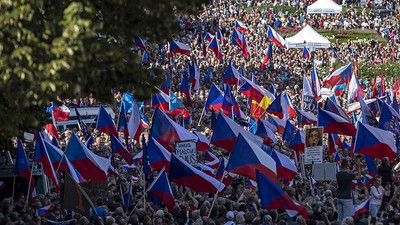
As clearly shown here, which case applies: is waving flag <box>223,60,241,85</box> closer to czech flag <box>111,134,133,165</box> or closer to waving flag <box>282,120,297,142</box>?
waving flag <box>282,120,297,142</box>

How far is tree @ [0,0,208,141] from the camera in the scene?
12.2 metres

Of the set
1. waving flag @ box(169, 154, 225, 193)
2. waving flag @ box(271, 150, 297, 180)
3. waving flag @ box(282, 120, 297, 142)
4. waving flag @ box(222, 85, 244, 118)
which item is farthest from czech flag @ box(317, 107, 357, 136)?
waving flag @ box(222, 85, 244, 118)

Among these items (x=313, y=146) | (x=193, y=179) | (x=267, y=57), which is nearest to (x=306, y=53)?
(x=267, y=57)

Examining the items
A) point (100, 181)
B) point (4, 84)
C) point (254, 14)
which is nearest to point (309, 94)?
point (100, 181)

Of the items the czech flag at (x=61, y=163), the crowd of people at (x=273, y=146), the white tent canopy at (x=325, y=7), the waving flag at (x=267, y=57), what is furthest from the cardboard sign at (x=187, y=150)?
the white tent canopy at (x=325, y=7)

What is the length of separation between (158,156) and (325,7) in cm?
4251

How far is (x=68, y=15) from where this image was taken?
1214 cm

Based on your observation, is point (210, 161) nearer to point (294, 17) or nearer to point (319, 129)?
point (319, 129)

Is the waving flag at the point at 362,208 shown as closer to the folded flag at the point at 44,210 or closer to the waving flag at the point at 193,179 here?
the waving flag at the point at 193,179

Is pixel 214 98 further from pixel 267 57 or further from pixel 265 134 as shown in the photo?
pixel 267 57

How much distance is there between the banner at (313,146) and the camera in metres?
22.6

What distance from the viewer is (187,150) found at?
70.5ft

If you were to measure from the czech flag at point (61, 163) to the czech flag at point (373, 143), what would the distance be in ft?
18.2

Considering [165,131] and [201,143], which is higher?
[165,131]
